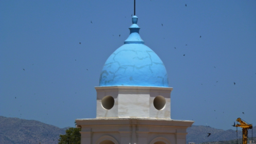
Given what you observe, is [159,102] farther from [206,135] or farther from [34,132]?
[34,132]

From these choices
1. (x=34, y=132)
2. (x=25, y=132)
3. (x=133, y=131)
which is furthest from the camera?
(x=34, y=132)

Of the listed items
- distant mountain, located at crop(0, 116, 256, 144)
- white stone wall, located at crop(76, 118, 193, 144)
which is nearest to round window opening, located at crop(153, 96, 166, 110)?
white stone wall, located at crop(76, 118, 193, 144)

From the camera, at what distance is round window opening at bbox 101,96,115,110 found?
39.8 metres

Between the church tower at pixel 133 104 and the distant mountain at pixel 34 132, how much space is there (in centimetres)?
9570

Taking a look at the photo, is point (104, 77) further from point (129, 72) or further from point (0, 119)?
point (0, 119)

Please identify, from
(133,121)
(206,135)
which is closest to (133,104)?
(133,121)

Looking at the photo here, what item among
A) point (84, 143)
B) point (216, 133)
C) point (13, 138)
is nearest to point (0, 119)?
point (13, 138)

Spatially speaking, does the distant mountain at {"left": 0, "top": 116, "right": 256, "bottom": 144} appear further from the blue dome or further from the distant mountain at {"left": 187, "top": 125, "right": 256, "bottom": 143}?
the blue dome

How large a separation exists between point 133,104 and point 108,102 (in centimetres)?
195

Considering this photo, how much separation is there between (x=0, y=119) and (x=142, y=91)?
130 m

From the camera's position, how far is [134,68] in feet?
128

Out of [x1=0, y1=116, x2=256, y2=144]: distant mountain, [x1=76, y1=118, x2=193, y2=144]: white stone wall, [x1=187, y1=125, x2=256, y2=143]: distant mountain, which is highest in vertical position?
[x1=0, y1=116, x2=256, y2=144]: distant mountain

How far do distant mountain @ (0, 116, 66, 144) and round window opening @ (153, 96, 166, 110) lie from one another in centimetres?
10918

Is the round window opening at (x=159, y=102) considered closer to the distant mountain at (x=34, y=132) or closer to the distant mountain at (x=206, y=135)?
the distant mountain at (x=206, y=135)
